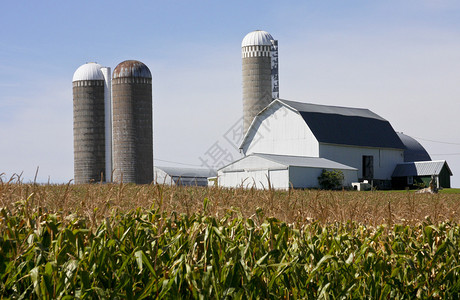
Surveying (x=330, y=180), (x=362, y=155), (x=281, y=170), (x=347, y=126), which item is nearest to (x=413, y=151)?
(x=362, y=155)

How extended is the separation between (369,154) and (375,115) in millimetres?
8231

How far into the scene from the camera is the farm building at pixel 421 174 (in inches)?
2520

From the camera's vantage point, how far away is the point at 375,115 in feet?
233

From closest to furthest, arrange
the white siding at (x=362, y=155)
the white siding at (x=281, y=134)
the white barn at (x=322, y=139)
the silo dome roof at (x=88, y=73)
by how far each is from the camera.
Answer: the silo dome roof at (x=88, y=73)
the white barn at (x=322, y=139)
the white siding at (x=281, y=134)
the white siding at (x=362, y=155)

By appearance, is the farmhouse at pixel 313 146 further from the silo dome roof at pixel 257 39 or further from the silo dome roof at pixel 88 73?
the silo dome roof at pixel 88 73

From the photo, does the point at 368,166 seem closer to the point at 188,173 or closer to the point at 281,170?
the point at 281,170

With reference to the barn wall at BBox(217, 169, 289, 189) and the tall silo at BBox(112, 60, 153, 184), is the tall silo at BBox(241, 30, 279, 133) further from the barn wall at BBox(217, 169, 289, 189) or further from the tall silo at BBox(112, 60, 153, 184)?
the tall silo at BBox(112, 60, 153, 184)

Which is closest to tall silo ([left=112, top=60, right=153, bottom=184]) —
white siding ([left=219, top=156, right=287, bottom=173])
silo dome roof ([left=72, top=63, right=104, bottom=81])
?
A: silo dome roof ([left=72, top=63, right=104, bottom=81])

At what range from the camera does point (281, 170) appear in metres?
51.7

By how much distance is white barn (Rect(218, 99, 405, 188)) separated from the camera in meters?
59.1

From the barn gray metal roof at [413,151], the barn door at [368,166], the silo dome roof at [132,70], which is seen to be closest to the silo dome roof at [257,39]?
the barn door at [368,166]

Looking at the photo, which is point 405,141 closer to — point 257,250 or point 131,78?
point 131,78

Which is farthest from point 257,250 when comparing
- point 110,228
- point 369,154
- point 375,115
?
point 375,115

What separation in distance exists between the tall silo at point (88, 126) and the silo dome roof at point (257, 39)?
1644 cm
